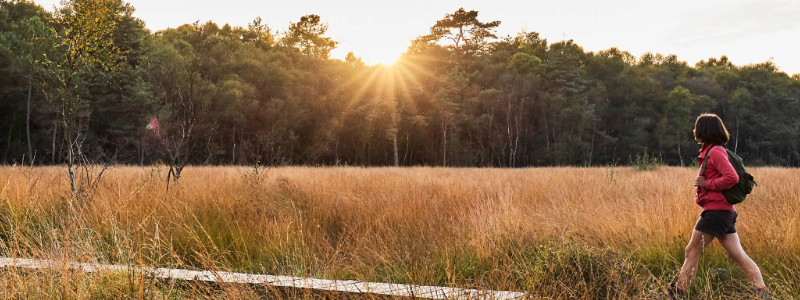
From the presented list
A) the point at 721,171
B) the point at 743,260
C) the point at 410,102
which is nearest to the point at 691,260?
the point at 743,260

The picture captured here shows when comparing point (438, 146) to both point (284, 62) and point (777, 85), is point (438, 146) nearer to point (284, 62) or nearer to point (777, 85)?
point (284, 62)

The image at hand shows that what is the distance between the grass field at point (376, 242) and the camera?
379 cm

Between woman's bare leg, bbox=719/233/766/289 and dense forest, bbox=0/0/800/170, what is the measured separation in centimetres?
2497

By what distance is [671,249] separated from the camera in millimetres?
5176

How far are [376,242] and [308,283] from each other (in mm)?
1990

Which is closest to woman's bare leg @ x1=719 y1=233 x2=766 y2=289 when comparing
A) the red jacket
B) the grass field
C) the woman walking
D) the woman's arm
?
the woman walking

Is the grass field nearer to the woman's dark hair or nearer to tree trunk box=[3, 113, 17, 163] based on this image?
the woman's dark hair

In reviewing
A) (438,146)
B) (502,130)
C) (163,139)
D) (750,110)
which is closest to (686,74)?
(750,110)

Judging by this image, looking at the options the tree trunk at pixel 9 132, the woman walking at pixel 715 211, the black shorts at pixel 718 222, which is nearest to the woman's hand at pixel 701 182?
the woman walking at pixel 715 211

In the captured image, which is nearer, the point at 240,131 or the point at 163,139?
the point at 163,139

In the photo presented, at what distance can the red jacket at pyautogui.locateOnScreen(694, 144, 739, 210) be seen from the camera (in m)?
3.78

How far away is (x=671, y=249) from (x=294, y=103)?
34237mm

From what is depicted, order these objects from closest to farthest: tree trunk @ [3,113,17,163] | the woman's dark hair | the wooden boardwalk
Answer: the wooden boardwalk
the woman's dark hair
tree trunk @ [3,113,17,163]

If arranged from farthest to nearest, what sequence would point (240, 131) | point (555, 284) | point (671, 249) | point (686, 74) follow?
point (686, 74) → point (240, 131) → point (671, 249) → point (555, 284)
